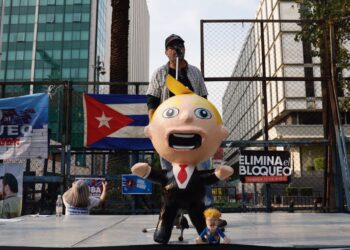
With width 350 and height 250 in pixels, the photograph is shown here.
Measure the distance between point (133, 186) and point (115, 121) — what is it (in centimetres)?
134

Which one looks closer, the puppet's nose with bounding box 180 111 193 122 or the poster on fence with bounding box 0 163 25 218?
the puppet's nose with bounding box 180 111 193 122

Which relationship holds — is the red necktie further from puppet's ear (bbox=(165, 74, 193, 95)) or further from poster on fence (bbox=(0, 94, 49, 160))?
poster on fence (bbox=(0, 94, 49, 160))

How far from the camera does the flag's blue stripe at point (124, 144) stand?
7.72 meters

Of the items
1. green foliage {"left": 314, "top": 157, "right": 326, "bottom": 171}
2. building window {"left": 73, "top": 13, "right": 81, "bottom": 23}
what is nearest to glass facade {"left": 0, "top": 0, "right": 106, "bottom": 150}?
building window {"left": 73, "top": 13, "right": 81, "bottom": 23}

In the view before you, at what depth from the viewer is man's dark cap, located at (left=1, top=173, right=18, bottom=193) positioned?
7020mm

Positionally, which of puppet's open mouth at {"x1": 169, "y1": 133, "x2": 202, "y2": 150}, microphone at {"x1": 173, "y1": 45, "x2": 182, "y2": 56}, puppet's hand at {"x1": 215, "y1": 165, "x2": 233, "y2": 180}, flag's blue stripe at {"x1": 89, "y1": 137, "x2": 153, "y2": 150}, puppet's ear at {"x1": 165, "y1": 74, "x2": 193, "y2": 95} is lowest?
puppet's hand at {"x1": 215, "y1": 165, "x2": 233, "y2": 180}

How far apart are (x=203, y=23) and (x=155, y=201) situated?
4.34 m

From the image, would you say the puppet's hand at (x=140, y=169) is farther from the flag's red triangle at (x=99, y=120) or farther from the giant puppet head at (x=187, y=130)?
the flag's red triangle at (x=99, y=120)

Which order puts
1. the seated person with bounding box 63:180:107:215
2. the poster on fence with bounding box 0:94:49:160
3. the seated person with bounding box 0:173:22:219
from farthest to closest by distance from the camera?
the poster on fence with bounding box 0:94:49:160 < the seated person with bounding box 0:173:22:219 < the seated person with bounding box 63:180:107:215

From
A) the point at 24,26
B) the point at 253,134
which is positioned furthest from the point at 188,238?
the point at 24,26

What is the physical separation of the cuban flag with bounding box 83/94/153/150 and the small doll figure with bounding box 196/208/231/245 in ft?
15.8

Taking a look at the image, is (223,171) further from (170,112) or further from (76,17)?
(76,17)

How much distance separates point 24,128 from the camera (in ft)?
24.4

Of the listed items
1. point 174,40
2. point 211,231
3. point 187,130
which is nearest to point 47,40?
point 174,40
